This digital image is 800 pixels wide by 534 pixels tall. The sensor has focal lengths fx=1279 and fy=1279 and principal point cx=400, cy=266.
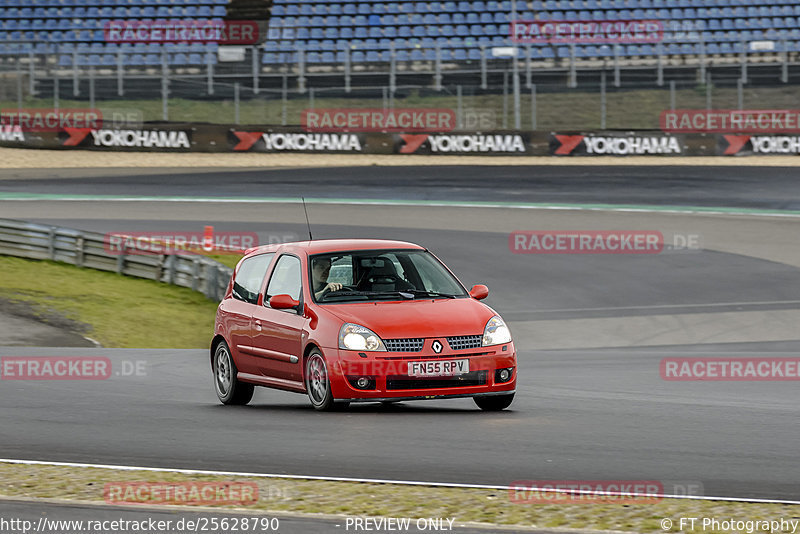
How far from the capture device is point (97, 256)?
80.8 ft

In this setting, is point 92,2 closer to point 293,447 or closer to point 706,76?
point 706,76

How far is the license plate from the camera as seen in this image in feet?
31.0

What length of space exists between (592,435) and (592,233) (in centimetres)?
1946

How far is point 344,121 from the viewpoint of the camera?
1635 inches

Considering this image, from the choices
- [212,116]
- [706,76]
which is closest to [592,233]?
[706,76]

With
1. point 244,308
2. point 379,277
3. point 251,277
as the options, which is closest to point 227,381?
point 244,308

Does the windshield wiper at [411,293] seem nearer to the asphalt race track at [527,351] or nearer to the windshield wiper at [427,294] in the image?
the windshield wiper at [427,294]
